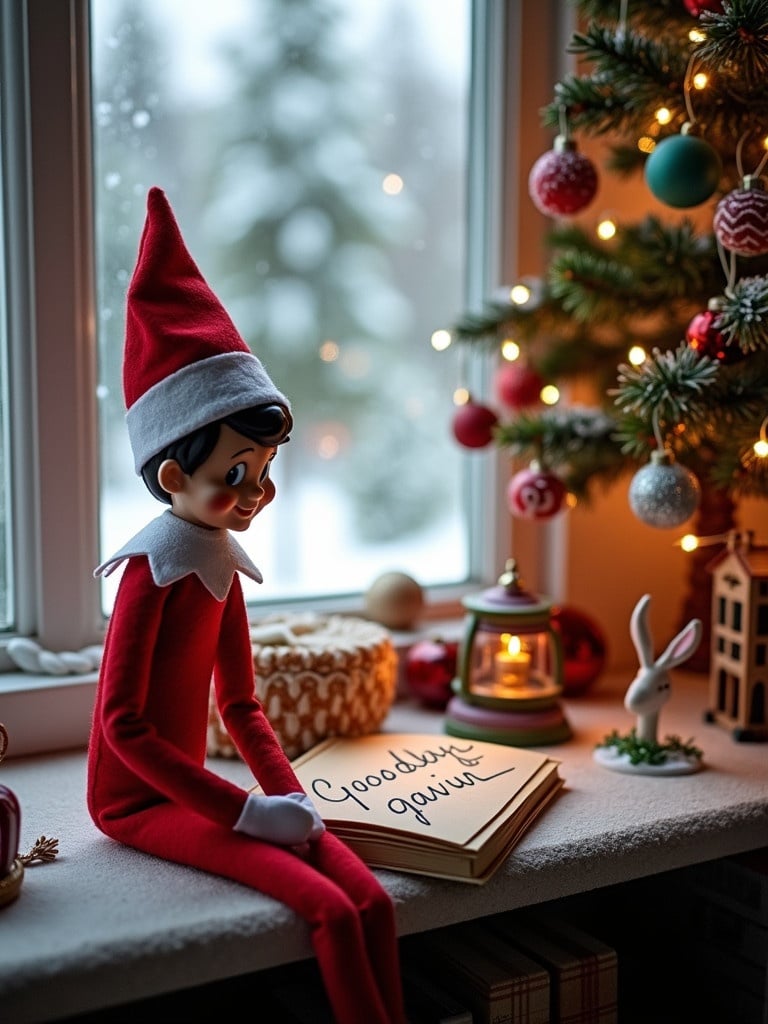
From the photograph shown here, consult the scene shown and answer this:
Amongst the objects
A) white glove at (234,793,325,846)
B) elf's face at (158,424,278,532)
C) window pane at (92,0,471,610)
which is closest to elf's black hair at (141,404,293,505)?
elf's face at (158,424,278,532)

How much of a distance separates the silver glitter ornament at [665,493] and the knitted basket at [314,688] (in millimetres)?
343

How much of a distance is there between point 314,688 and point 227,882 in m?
0.31

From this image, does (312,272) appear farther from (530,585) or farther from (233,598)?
(233,598)

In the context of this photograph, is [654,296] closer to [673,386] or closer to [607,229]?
[607,229]

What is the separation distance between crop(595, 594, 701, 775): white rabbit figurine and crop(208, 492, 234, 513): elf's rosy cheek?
0.50 metres

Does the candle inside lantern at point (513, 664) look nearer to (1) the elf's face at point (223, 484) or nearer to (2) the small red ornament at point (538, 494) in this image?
(2) the small red ornament at point (538, 494)

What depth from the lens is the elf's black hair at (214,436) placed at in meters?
0.91

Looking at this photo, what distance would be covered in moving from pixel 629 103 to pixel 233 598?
2.32 ft

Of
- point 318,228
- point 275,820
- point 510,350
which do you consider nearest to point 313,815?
point 275,820

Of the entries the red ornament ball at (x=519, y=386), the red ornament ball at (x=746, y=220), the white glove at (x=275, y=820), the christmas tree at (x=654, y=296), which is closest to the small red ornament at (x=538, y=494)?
the christmas tree at (x=654, y=296)

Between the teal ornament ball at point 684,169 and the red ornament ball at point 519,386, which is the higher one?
the teal ornament ball at point 684,169

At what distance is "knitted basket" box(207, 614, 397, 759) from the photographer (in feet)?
3.80

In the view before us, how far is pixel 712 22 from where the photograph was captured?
104cm

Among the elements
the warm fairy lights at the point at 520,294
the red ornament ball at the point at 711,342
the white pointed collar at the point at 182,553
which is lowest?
the white pointed collar at the point at 182,553
